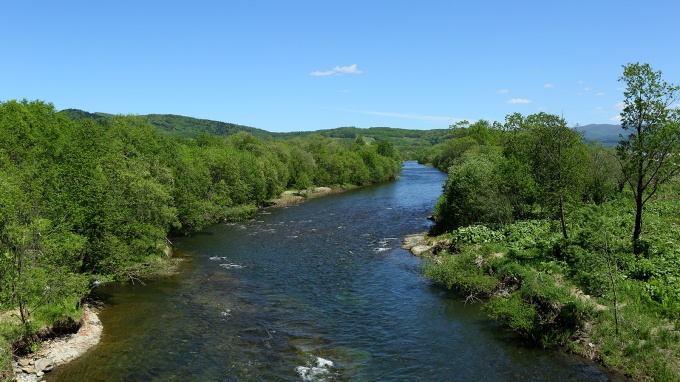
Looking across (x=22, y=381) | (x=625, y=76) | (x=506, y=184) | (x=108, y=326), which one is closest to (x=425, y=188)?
(x=506, y=184)

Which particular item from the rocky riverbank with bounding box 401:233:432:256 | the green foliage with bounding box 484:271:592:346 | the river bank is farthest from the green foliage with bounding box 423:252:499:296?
the river bank

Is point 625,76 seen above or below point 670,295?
above

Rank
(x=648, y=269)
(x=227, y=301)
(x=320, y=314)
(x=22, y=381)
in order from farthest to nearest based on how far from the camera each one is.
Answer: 1. (x=227, y=301)
2. (x=320, y=314)
3. (x=648, y=269)
4. (x=22, y=381)

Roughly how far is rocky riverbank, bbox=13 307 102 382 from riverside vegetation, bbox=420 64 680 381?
25.5 meters

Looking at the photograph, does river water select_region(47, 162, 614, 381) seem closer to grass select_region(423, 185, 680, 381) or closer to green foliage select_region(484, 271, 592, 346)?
green foliage select_region(484, 271, 592, 346)

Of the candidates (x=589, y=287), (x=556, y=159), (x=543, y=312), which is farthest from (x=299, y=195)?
(x=589, y=287)

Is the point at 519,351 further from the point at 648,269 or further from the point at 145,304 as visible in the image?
the point at 145,304

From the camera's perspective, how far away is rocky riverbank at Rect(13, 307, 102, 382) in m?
20.9

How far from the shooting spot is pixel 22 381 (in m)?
20.1

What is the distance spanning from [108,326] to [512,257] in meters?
31.2

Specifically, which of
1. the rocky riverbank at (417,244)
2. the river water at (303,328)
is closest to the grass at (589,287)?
the river water at (303,328)

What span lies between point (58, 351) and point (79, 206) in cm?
1065

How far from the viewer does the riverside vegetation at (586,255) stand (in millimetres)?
22328

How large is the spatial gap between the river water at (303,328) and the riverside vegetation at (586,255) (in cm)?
183
